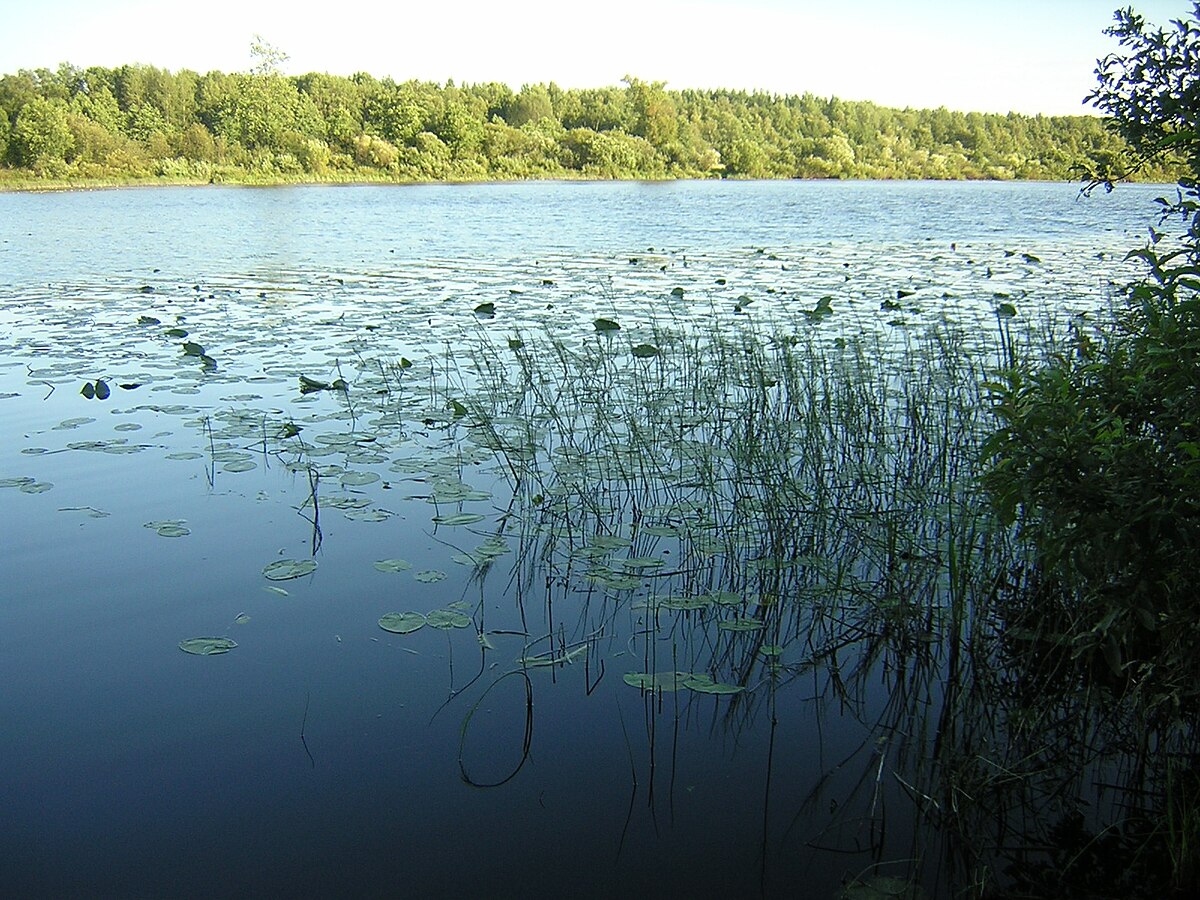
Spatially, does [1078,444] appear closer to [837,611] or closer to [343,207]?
[837,611]

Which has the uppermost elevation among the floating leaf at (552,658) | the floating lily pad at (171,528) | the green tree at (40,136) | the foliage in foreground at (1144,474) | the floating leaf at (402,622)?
the green tree at (40,136)

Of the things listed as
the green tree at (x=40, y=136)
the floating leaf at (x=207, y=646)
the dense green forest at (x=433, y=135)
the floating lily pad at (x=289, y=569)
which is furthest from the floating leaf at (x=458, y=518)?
the green tree at (x=40, y=136)

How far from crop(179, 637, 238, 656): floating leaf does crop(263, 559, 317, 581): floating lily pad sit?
425 mm

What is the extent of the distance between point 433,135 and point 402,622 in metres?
47.9

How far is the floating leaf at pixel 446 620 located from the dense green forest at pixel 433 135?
34.2 meters

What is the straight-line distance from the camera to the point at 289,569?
10.8 ft

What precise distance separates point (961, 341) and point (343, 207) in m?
21.0

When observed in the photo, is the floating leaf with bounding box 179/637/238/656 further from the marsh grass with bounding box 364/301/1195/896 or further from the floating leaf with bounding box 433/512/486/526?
the floating leaf with bounding box 433/512/486/526

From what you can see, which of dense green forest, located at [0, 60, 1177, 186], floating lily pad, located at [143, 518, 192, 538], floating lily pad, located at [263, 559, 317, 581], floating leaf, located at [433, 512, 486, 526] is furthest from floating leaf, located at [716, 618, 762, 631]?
dense green forest, located at [0, 60, 1177, 186]

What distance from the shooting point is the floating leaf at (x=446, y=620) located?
2.88 metres

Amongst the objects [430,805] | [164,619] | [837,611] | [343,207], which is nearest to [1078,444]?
[837,611]

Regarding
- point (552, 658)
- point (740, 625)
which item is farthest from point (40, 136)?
point (740, 625)

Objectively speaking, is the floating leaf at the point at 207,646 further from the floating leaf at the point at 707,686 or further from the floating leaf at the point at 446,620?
the floating leaf at the point at 707,686

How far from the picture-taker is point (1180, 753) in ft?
7.23
